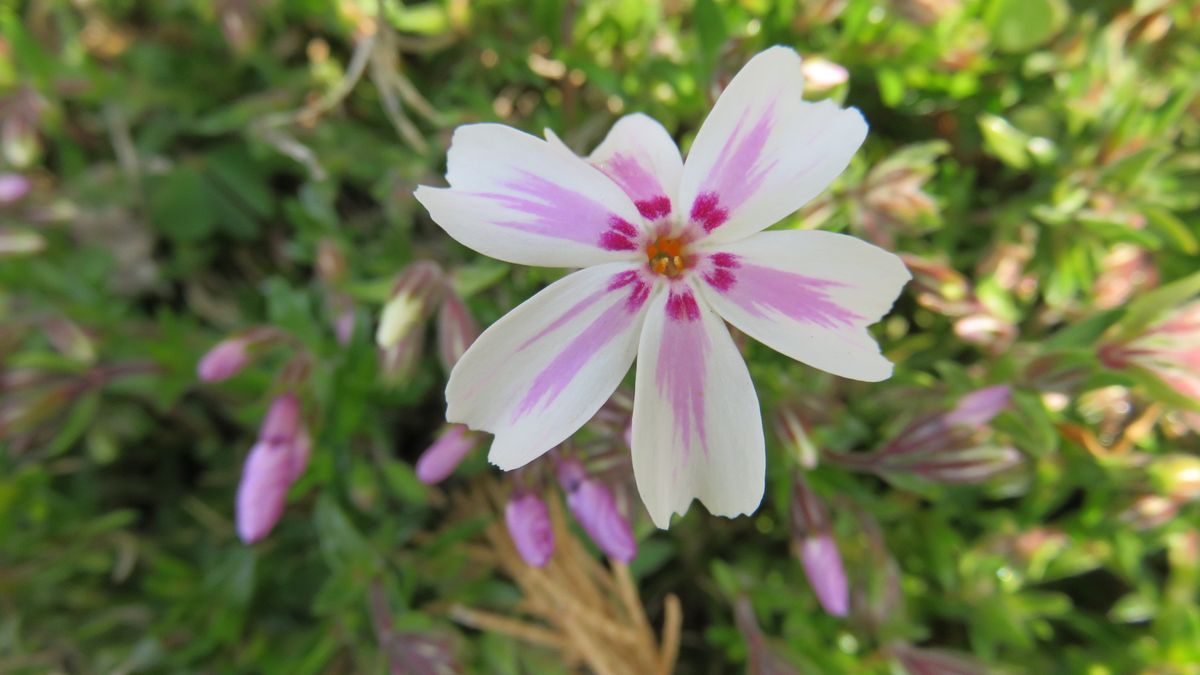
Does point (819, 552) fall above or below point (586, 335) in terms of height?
below

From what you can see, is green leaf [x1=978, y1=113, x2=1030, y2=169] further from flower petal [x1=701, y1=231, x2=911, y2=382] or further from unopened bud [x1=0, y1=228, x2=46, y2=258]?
unopened bud [x1=0, y1=228, x2=46, y2=258]

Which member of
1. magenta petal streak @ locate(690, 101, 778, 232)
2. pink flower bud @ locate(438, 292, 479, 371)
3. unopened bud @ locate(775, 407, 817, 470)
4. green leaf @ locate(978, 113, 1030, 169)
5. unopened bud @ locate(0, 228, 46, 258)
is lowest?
unopened bud @ locate(0, 228, 46, 258)

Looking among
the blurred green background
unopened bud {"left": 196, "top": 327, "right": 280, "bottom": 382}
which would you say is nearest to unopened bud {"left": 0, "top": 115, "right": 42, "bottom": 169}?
the blurred green background

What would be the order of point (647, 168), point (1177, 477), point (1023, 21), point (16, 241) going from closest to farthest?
point (647, 168), point (1177, 477), point (1023, 21), point (16, 241)

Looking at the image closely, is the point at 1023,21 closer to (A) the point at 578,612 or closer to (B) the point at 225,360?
(A) the point at 578,612

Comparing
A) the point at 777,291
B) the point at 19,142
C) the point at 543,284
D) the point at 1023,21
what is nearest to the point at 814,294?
the point at 777,291

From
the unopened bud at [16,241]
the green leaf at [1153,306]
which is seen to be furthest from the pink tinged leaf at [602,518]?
the unopened bud at [16,241]

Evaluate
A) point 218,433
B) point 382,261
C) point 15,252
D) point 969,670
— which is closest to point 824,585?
point 969,670
